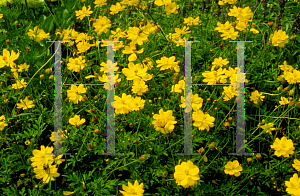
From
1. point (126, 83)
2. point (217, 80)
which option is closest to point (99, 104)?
point (126, 83)

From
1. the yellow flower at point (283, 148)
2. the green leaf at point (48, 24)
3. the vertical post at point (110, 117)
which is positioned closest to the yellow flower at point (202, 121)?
the yellow flower at point (283, 148)

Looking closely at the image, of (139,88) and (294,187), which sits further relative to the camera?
(139,88)

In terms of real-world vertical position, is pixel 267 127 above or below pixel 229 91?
below

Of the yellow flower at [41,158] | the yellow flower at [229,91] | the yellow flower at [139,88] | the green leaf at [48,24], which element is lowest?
the yellow flower at [41,158]

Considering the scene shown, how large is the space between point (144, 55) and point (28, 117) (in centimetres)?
87

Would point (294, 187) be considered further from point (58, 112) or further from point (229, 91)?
point (58, 112)

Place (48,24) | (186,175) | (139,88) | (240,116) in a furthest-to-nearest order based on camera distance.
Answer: (48,24) → (240,116) → (139,88) → (186,175)

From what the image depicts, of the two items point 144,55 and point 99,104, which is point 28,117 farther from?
point 144,55

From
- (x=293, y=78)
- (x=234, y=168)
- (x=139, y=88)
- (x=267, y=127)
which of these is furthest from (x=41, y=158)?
(x=293, y=78)

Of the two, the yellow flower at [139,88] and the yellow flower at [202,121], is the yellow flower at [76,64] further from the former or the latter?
the yellow flower at [202,121]

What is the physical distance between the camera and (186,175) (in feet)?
3.31

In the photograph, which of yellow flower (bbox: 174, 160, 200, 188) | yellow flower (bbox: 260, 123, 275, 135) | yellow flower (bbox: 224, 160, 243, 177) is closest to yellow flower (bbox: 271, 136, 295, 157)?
yellow flower (bbox: 260, 123, 275, 135)

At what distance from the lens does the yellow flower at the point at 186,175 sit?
38.9 inches

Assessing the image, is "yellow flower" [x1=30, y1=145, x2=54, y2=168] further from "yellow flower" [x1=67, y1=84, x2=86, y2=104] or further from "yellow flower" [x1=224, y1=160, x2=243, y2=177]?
"yellow flower" [x1=224, y1=160, x2=243, y2=177]
